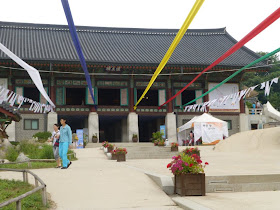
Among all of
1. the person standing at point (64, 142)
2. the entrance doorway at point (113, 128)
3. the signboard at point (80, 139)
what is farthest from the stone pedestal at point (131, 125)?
the person standing at point (64, 142)

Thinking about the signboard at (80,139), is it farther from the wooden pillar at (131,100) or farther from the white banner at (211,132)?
the white banner at (211,132)

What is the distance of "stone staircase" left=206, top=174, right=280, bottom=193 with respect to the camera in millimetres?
9188

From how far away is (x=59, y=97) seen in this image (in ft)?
104

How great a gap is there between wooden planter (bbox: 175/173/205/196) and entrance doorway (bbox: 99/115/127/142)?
84.4ft

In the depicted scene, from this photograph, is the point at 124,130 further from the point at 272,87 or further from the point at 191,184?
the point at 272,87

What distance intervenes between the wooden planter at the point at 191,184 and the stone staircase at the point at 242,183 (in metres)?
0.87

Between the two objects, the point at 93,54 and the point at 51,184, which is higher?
the point at 93,54

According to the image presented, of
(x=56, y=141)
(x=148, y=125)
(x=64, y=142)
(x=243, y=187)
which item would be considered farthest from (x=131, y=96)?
(x=243, y=187)

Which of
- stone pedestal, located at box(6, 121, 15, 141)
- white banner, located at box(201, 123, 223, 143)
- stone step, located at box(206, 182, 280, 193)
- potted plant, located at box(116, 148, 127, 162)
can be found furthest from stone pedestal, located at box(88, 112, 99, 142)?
stone step, located at box(206, 182, 280, 193)

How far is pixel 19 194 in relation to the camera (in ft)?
26.9

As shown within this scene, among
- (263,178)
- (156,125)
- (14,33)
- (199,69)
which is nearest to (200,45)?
(199,69)

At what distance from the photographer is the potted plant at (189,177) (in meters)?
8.19

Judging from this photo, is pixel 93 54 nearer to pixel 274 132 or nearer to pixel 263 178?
pixel 274 132

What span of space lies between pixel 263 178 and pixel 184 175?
269 cm
